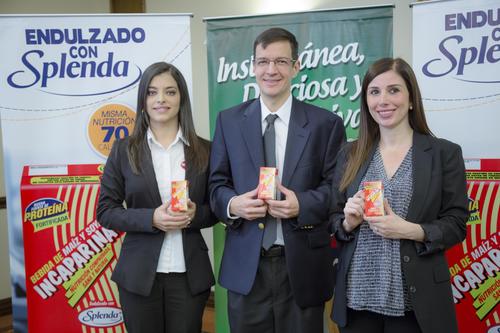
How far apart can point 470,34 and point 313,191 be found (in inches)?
53.6

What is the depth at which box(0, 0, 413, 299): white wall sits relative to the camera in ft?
12.4

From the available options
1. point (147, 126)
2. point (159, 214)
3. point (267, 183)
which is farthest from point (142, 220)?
point (267, 183)

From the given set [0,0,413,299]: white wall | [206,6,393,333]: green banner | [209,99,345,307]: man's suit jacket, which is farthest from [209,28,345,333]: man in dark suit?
[0,0,413,299]: white wall

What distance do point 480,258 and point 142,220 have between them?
6.17ft

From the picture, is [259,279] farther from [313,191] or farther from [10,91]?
[10,91]

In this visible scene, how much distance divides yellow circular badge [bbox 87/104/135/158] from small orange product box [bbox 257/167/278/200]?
1.28 m

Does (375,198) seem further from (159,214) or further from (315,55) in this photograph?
(315,55)

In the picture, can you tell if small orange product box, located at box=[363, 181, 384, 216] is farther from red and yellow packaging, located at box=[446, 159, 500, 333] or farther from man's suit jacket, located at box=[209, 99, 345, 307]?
red and yellow packaging, located at box=[446, 159, 500, 333]

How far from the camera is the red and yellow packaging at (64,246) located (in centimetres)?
289

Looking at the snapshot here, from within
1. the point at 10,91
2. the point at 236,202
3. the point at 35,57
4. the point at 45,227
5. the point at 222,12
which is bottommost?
the point at 45,227

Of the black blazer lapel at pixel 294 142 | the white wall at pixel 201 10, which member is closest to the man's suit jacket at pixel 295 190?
the black blazer lapel at pixel 294 142

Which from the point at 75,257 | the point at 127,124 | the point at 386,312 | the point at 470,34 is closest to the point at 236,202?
the point at 386,312

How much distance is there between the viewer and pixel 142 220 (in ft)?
7.07

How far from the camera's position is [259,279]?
6.69ft
